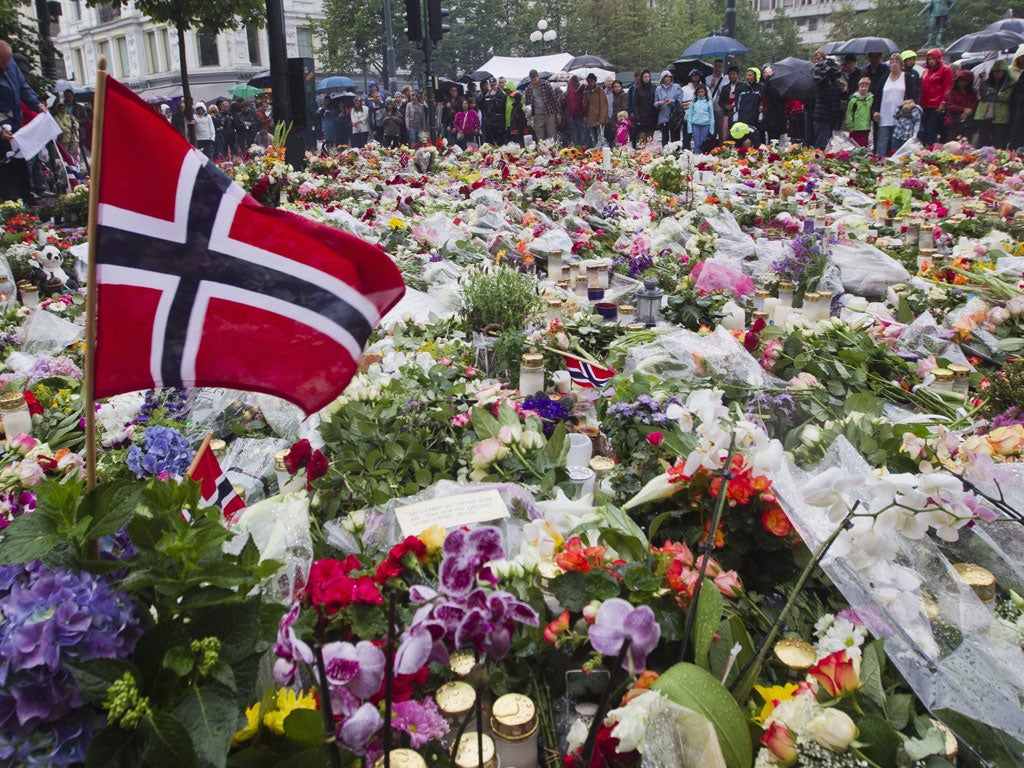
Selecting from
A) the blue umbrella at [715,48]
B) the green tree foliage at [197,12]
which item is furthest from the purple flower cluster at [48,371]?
the blue umbrella at [715,48]

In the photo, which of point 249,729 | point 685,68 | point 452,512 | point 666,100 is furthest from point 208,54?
point 249,729

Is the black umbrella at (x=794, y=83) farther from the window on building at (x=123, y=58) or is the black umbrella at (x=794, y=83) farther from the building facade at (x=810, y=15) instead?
the building facade at (x=810, y=15)

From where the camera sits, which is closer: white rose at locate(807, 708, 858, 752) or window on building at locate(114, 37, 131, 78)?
white rose at locate(807, 708, 858, 752)

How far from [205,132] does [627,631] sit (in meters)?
15.2

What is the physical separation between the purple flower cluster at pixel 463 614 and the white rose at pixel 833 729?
1.48 feet

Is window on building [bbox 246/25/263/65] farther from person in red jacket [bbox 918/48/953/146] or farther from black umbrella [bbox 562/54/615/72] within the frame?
person in red jacket [bbox 918/48/953/146]

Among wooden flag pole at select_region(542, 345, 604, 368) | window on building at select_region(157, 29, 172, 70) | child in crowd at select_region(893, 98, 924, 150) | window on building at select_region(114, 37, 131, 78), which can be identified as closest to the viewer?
wooden flag pole at select_region(542, 345, 604, 368)

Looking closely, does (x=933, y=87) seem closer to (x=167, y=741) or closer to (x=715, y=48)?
(x=715, y=48)

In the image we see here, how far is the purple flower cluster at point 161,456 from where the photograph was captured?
1.83m

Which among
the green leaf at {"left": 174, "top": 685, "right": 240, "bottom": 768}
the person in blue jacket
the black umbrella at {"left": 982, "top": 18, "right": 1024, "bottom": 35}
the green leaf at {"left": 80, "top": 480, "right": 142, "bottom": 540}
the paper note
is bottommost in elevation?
the paper note

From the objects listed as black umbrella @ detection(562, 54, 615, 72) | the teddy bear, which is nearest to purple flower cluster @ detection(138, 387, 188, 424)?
the teddy bear

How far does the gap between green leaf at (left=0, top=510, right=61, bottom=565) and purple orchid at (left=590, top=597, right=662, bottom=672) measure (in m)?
0.70

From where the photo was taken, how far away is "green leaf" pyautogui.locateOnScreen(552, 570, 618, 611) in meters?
1.34

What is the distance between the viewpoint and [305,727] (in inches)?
44.8
